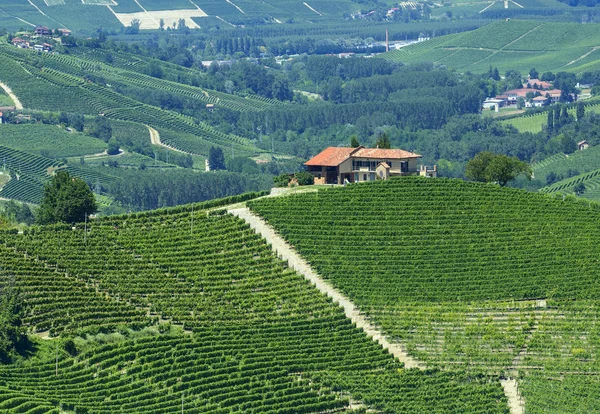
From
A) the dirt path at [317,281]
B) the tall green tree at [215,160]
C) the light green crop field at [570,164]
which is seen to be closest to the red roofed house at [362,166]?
the dirt path at [317,281]

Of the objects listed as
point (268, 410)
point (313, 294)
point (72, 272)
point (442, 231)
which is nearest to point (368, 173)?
point (442, 231)

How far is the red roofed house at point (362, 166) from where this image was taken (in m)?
105

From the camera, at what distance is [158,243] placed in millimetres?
91000

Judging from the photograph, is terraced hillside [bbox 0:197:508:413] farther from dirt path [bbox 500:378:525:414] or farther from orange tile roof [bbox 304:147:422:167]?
orange tile roof [bbox 304:147:422:167]

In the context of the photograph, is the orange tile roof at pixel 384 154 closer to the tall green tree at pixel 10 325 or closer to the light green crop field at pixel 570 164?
the tall green tree at pixel 10 325

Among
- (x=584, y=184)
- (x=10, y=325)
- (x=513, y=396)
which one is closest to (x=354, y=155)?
(x=513, y=396)

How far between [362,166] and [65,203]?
67.0 ft

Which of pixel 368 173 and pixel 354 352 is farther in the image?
pixel 368 173

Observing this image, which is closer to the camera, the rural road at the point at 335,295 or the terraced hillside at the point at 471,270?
the rural road at the point at 335,295

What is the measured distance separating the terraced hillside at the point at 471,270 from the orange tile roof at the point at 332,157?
6.14 m

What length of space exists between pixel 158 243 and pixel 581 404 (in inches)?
994

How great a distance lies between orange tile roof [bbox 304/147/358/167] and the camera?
4149 inches

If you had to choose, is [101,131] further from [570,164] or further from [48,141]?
[570,164]

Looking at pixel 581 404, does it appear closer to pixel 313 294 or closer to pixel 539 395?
pixel 539 395
